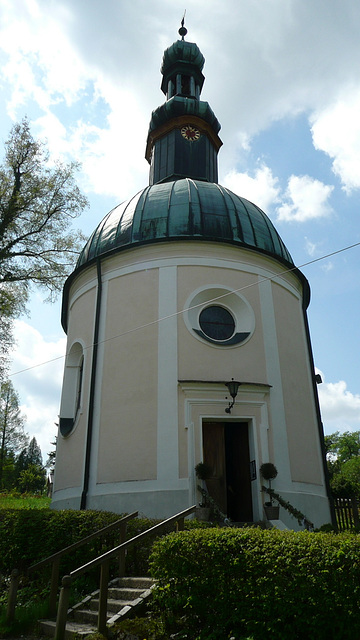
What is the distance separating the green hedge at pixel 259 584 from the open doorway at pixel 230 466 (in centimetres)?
591

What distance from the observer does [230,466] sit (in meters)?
12.1

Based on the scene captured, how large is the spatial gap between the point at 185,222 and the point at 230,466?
6.55 meters

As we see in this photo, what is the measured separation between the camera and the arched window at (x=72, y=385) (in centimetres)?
1370

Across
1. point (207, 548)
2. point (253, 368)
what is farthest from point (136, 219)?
point (207, 548)

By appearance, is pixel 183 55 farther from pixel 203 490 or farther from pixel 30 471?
pixel 30 471

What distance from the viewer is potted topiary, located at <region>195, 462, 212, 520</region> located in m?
9.77

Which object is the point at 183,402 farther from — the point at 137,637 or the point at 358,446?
the point at 358,446

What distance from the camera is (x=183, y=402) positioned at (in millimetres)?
11398

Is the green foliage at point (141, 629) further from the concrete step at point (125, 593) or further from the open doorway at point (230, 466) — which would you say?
the open doorway at point (230, 466)

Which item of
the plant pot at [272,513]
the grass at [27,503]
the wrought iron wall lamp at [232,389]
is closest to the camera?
the plant pot at [272,513]

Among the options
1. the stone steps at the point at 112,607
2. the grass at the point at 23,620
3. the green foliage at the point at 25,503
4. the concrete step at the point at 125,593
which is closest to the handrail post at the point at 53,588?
the grass at the point at 23,620

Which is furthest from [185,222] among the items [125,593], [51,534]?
[125,593]

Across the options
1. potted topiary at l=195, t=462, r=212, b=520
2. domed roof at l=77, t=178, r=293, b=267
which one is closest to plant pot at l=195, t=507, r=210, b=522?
potted topiary at l=195, t=462, r=212, b=520

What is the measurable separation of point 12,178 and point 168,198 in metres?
4.36
